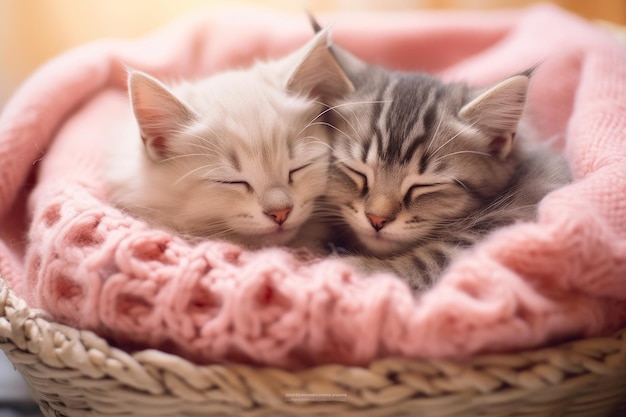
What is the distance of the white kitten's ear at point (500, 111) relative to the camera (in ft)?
3.70

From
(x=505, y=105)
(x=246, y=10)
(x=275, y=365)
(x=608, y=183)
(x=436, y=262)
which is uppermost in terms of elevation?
(x=246, y=10)

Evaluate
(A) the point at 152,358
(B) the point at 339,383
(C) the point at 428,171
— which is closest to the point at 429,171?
(C) the point at 428,171

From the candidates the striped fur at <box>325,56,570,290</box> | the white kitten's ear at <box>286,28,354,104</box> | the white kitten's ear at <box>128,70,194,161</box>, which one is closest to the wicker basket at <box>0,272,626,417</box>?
the striped fur at <box>325,56,570,290</box>

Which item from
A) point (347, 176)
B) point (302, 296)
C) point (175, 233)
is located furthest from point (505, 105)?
point (175, 233)

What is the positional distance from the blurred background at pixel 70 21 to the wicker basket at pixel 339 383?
4.33 ft

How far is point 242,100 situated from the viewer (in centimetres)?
120

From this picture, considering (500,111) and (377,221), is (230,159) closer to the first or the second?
(377,221)

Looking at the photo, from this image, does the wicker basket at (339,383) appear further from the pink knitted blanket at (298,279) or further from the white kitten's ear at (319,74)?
the white kitten's ear at (319,74)

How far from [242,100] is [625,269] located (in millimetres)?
795

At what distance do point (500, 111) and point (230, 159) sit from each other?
571 mm

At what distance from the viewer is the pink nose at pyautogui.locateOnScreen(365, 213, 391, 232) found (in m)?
1.14

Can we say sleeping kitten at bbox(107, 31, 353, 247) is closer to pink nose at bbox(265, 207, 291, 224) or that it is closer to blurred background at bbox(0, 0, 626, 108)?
pink nose at bbox(265, 207, 291, 224)

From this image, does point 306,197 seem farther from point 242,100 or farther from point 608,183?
point 608,183

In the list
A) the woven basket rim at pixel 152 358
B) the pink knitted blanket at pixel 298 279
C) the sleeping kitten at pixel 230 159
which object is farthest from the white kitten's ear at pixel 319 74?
the woven basket rim at pixel 152 358
